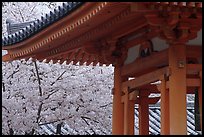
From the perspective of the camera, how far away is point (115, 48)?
7.08 m

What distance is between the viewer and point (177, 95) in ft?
18.6

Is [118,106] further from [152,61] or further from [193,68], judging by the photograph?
[193,68]

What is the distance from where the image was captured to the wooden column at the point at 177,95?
564 cm

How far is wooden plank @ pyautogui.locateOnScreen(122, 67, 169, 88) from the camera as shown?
6.06 meters

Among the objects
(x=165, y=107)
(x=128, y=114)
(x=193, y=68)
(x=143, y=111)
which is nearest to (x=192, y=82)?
(x=193, y=68)

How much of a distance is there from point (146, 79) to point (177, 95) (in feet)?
2.90

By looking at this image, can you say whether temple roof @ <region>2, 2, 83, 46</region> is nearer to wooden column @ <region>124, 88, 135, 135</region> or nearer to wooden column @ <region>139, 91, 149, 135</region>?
wooden column @ <region>124, 88, 135, 135</region>

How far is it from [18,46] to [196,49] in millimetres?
2834

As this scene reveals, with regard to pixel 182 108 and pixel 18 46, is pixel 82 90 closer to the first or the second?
pixel 18 46

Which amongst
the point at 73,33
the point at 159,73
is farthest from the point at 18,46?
the point at 159,73

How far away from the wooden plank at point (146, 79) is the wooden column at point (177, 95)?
16cm

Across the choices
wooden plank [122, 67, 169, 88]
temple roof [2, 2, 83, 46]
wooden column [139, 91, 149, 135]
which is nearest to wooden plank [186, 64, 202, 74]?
wooden plank [122, 67, 169, 88]

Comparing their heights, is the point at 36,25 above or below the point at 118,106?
above

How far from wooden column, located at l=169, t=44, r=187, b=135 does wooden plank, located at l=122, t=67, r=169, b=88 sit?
0.54ft
